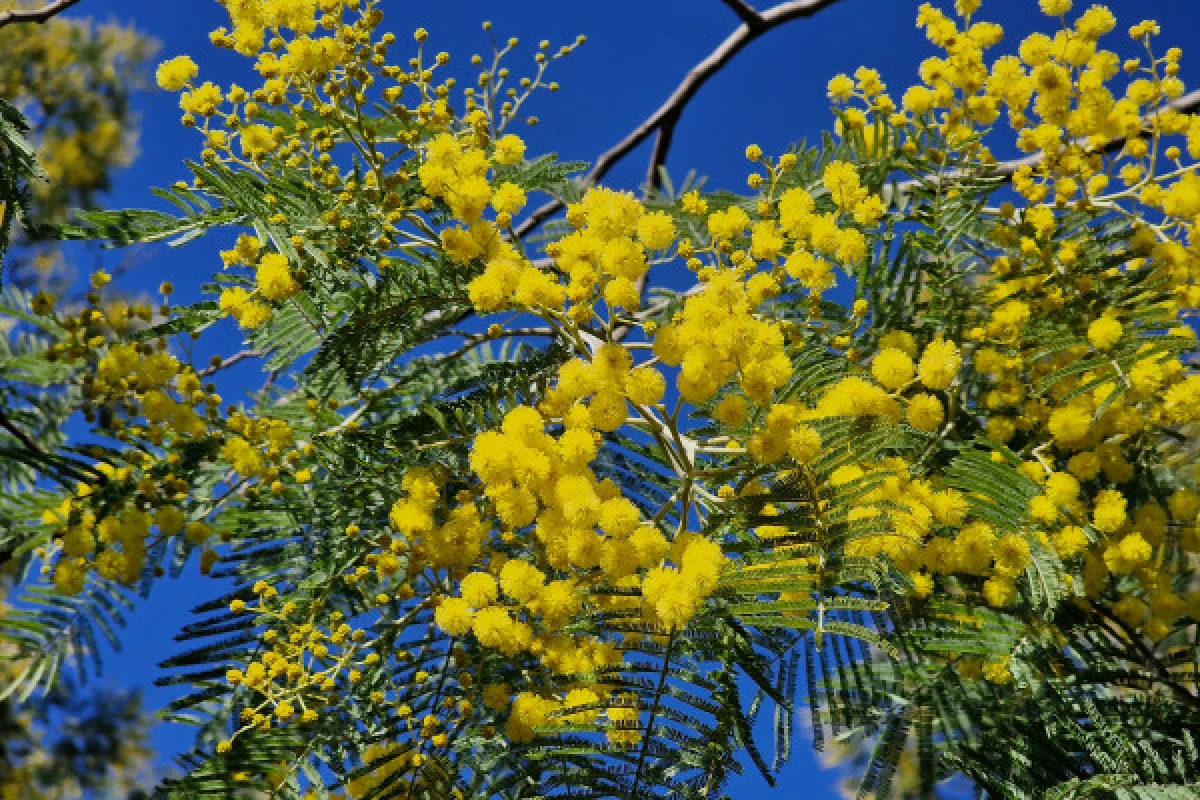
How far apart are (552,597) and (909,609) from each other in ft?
2.04

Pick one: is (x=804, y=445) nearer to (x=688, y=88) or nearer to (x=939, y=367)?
(x=939, y=367)

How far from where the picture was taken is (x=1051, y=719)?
1.69 meters

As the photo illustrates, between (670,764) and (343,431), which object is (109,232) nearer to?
(343,431)

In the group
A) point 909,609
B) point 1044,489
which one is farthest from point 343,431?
point 1044,489

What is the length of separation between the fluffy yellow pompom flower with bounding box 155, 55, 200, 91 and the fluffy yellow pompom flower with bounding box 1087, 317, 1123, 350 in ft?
6.09

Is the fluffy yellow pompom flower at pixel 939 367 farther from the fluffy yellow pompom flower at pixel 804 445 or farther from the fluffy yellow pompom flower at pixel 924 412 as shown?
the fluffy yellow pompom flower at pixel 804 445

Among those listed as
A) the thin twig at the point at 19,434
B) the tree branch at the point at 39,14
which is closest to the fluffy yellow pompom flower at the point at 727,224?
the thin twig at the point at 19,434

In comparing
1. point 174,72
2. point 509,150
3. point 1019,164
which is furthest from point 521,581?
point 1019,164

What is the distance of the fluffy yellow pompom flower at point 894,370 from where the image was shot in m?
1.79

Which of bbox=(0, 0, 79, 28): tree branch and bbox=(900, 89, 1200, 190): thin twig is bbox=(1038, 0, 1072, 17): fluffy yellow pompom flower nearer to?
bbox=(900, 89, 1200, 190): thin twig

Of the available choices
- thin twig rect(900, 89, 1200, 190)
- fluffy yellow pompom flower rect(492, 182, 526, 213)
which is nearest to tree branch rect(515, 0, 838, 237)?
thin twig rect(900, 89, 1200, 190)

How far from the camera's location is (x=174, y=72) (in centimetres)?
199

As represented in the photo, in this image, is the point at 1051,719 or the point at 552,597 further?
the point at 1051,719

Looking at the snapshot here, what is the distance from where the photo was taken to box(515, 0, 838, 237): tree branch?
3439mm
